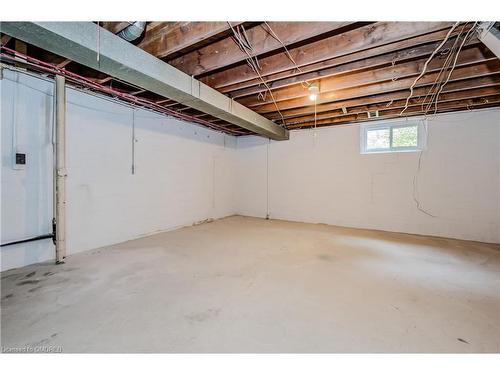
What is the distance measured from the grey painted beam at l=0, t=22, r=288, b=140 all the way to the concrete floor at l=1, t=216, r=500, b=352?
80.8 inches

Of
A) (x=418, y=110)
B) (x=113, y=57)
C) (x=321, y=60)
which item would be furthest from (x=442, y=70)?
(x=113, y=57)

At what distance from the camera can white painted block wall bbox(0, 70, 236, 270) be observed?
2.48 metres

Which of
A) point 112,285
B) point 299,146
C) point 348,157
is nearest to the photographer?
point 112,285

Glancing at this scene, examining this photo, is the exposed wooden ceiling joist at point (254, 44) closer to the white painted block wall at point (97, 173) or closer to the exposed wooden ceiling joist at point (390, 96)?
the white painted block wall at point (97, 173)

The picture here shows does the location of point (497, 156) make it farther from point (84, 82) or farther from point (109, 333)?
point (84, 82)

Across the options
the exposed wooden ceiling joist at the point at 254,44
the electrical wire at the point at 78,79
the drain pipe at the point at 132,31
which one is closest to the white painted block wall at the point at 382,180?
the electrical wire at the point at 78,79

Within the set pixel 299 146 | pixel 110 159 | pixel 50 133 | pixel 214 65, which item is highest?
pixel 214 65

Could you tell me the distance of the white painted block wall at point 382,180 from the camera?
3672mm

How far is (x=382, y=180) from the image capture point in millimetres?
4438

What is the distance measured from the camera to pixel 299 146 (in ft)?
17.4

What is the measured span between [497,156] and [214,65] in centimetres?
465

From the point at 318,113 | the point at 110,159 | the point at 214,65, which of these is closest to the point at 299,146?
the point at 318,113

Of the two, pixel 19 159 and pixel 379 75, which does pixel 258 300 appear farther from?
pixel 19 159

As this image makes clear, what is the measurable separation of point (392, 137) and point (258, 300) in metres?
4.27
